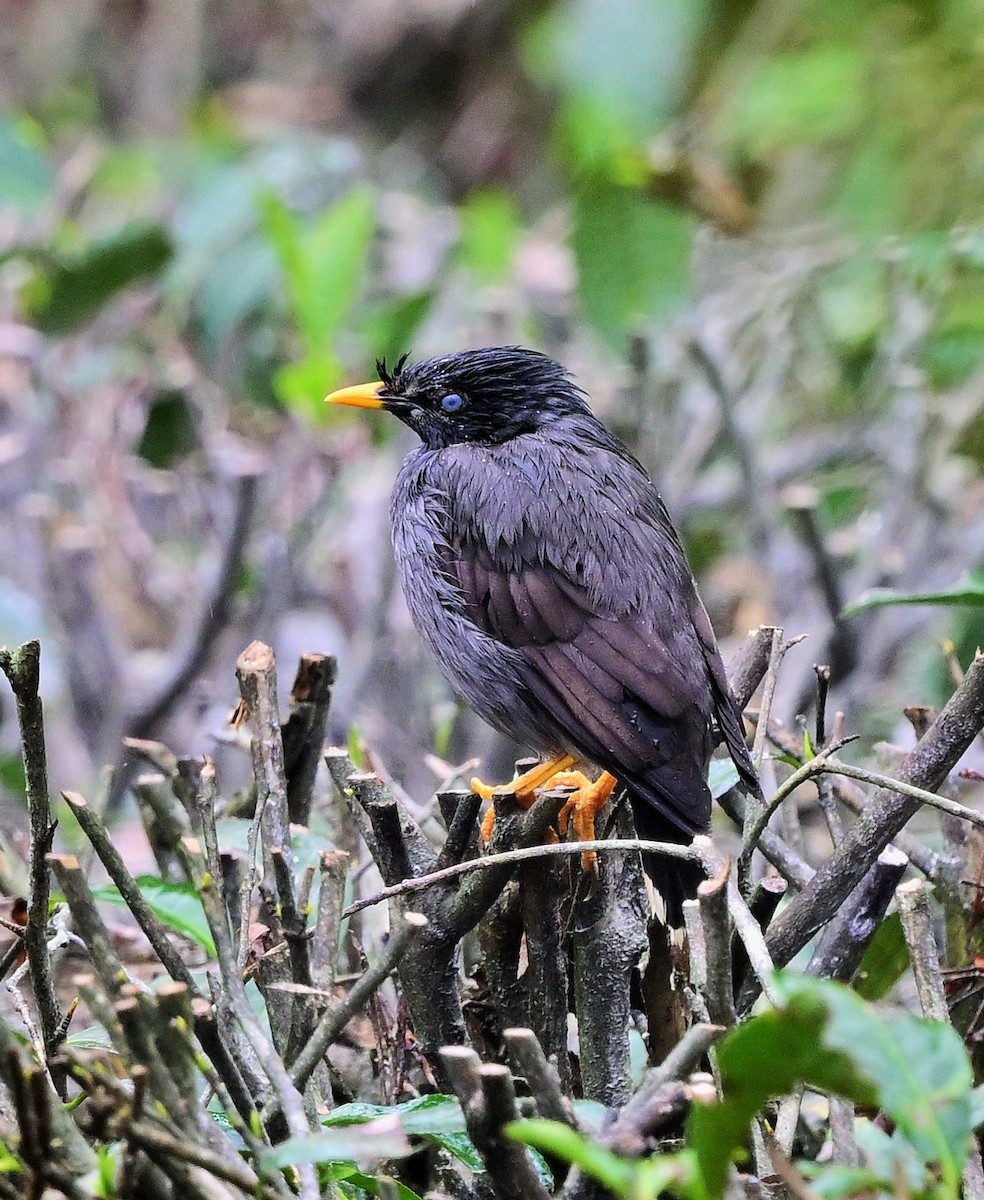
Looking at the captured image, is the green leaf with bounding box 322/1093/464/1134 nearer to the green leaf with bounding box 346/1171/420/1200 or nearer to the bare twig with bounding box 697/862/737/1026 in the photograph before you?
the green leaf with bounding box 346/1171/420/1200

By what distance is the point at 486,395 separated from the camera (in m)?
3.80

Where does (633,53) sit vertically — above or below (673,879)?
above

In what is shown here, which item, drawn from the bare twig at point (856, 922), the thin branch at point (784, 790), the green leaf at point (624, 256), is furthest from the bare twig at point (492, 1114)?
the green leaf at point (624, 256)

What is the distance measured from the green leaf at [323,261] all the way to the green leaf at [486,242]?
1048mm

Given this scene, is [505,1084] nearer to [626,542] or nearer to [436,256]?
[626,542]

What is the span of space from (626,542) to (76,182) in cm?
350

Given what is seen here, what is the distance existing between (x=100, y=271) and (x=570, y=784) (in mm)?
2845

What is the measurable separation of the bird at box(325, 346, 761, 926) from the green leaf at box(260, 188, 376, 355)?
1247 mm

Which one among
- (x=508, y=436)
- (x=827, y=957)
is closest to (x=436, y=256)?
(x=508, y=436)

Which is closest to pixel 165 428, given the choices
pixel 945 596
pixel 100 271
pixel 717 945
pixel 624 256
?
pixel 100 271

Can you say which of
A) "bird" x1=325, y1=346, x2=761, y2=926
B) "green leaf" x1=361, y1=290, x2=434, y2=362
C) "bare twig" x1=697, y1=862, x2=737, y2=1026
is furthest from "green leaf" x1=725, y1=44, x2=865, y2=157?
"bare twig" x1=697, y1=862, x2=737, y2=1026

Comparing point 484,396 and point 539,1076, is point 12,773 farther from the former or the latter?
point 539,1076

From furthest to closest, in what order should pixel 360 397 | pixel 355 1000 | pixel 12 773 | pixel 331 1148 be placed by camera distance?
pixel 12 773, pixel 360 397, pixel 355 1000, pixel 331 1148

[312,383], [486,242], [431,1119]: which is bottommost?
[431,1119]
